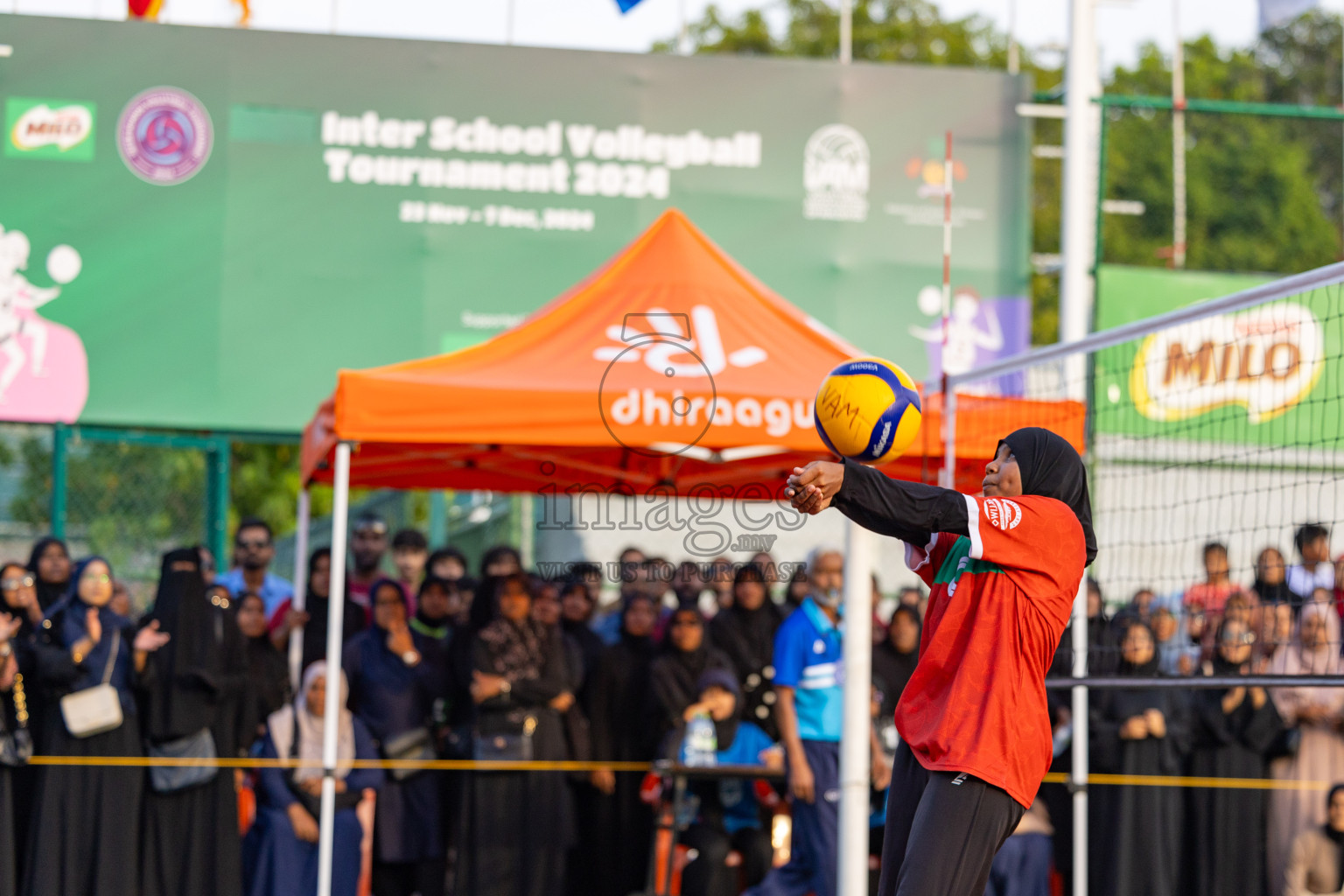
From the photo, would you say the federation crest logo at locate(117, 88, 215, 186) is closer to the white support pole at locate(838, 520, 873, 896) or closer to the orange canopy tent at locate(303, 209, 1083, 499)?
the orange canopy tent at locate(303, 209, 1083, 499)

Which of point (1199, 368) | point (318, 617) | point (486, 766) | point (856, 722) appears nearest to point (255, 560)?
point (318, 617)

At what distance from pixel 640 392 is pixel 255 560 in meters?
3.25

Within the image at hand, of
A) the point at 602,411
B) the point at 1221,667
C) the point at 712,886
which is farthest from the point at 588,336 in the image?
the point at 1221,667

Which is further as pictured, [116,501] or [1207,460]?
[116,501]

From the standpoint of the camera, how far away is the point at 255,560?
8.91m

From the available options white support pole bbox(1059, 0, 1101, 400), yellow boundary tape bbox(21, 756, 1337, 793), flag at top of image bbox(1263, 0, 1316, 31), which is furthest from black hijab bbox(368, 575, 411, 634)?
flag at top of image bbox(1263, 0, 1316, 31)

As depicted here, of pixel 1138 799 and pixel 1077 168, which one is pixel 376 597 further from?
pixel 1077 168

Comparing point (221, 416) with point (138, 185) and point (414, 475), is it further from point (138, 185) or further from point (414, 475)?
point (414, 475)

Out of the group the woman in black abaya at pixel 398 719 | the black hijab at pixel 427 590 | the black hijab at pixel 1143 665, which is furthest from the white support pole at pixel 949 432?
the black hijab at pixel 427 590

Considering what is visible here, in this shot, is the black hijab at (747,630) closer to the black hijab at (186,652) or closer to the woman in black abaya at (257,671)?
the woman in black abaya at (257,671)

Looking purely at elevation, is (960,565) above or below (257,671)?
above

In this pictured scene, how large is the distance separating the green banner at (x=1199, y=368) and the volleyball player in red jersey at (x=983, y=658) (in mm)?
7442

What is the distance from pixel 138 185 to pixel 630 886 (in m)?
6.57

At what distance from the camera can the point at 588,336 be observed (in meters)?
7.37
